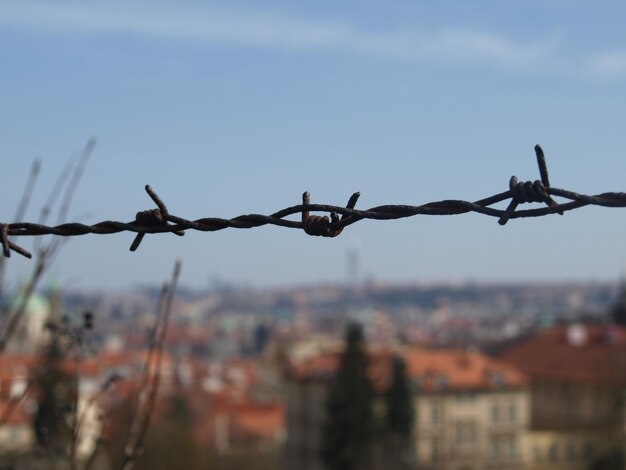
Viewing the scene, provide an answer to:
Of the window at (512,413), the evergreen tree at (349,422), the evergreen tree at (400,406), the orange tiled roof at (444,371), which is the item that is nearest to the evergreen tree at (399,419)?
the evergreen tree at (400,406)

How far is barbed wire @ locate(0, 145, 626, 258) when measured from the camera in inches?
80.6

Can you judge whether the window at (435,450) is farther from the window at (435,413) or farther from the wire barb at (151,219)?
the wire barb at (151,219)

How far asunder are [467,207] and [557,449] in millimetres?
54432

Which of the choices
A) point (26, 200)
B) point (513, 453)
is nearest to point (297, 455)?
point (513, 453)

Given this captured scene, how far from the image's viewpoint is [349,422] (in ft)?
132

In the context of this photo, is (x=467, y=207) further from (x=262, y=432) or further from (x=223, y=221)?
(x=262, y=432)

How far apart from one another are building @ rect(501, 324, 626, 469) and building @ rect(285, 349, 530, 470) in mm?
1602

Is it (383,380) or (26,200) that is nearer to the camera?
(26,200)

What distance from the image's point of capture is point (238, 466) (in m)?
46.7

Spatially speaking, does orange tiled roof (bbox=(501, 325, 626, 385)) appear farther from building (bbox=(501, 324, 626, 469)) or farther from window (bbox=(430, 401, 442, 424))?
window (bbox=(430, 401, 442, 424))

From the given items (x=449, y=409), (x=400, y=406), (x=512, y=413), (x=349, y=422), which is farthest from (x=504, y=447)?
(x=349, y=422)

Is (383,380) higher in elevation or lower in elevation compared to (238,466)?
higher

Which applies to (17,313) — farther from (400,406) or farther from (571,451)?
(571,451)

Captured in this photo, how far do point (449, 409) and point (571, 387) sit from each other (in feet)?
35.6
